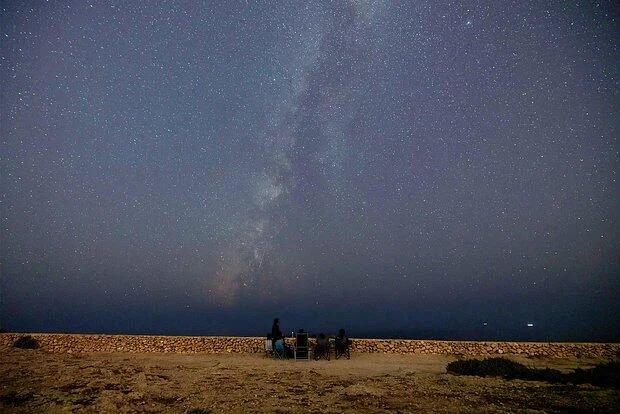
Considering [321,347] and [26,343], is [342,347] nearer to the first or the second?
[321,347]

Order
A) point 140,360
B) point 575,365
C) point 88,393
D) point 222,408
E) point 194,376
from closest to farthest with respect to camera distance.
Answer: point 222,408 < point 88,393 < point 194,376 < point 575,365 < point 140,360

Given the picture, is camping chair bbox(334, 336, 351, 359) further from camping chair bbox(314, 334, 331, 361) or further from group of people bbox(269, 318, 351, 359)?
camping chair bbox(314, 334, 331, 361)

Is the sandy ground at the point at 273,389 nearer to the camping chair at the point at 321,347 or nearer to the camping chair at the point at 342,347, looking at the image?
the camping chair at the point at 321,347

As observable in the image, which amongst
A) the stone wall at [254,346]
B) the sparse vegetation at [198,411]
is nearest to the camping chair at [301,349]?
the stone wall at [254,346]

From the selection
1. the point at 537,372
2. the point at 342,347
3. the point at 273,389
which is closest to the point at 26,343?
the point at 273,389

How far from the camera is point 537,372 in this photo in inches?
513

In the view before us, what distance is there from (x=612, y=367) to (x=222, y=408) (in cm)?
1392

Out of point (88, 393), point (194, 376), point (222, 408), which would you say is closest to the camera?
point (222, 408)

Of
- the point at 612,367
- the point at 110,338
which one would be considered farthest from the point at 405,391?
the point at 110,338

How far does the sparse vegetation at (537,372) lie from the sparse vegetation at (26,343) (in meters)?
21.0

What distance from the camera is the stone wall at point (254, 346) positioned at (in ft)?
54.7

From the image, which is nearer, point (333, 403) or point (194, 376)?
point (333, 403)

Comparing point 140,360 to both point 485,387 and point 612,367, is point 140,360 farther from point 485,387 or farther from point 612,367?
point 612,367

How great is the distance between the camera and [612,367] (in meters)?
12.7
